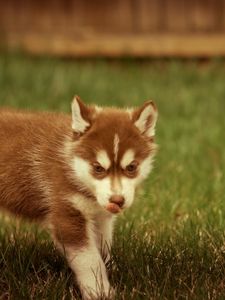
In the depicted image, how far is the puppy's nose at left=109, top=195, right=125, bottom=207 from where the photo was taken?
4.18m

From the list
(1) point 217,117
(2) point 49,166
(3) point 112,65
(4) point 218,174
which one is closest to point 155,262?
(2) point 49,166

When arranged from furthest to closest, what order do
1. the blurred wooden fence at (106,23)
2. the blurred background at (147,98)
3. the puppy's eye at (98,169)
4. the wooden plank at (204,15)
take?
1. the wooden plank at (204,15)
2. the blurred wooden fence at (106,23)
3. the blurred background at (147,98)
4. the puppy's eye at (98,169)

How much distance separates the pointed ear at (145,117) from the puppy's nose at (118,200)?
1.80 ft

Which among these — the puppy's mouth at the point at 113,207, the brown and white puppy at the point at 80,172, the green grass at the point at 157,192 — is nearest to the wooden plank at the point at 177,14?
the green grass at the point at 157,192

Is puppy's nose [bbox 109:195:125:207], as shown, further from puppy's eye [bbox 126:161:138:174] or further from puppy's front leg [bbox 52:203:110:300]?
puppy's front leg [bbox 52:203:110:300]

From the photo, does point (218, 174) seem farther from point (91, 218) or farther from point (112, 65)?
point (112, 65)

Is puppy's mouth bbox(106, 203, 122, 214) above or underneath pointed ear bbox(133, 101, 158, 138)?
underneath

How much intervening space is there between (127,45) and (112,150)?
881cm

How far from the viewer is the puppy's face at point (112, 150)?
4262mm

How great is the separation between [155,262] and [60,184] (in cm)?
74

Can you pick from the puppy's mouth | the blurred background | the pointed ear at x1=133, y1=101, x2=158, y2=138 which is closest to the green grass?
the blurred background

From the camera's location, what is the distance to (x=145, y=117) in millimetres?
4570

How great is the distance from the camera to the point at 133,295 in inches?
167

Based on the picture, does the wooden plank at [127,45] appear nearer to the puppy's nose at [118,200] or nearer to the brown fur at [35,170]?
the brown fur at [35,170]
